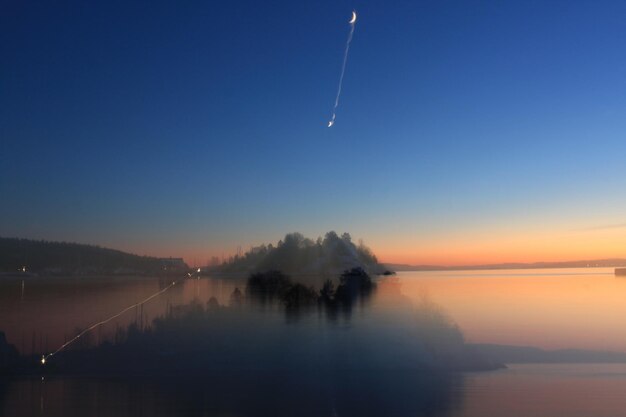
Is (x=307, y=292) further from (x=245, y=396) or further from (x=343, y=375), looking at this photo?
(x=245, y=396)

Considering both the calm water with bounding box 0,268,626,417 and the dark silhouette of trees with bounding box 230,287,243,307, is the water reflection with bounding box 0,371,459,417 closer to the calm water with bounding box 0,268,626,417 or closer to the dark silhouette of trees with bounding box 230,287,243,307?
the calm water with bounding box 0,268,626,417

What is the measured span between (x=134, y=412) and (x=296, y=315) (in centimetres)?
3613

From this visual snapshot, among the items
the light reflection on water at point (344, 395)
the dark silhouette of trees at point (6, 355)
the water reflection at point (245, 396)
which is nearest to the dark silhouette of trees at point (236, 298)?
the water reflection at point (245, 396)

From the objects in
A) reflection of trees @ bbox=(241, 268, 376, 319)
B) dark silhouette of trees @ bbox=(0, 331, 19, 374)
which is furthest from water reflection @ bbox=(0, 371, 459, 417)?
reflection of trees @ bbox=(241, 268, 376, 319)

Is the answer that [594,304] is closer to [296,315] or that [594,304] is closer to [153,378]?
[296,315]

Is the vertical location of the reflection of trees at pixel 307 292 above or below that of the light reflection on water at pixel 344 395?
above

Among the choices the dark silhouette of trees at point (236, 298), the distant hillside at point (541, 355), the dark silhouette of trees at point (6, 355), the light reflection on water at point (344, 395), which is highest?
the dark silhouette of trees at point (236, 298)

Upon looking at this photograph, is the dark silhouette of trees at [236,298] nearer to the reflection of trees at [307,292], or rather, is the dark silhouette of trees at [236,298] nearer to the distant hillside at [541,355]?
the reflection of trees at [307,292]

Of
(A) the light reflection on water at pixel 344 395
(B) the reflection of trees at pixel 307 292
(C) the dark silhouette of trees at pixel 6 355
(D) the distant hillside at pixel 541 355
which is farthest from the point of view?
(B) the reflection of trees at pixel 307 292

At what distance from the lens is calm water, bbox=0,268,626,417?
22359 millimetres

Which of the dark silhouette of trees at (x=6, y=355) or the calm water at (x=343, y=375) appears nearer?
the calm water at (x=343, y=375)

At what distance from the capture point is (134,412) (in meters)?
21.1

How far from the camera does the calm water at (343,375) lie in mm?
22359

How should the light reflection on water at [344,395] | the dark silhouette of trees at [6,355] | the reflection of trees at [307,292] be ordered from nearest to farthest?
the light reflection on water at [344,395], the dark silhouette of trees at [6,355], the reflection of trees at [307,292]
